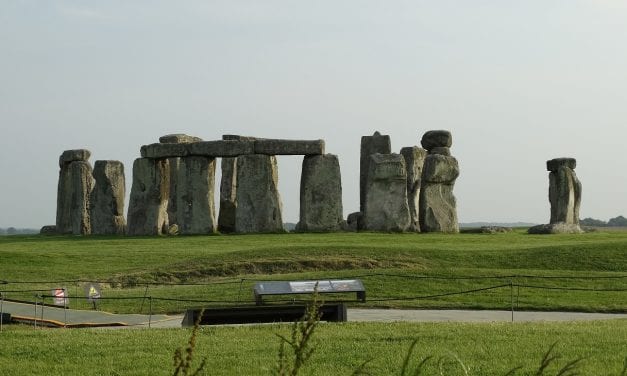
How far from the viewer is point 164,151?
41.9 meters

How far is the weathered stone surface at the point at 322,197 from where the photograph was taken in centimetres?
4000

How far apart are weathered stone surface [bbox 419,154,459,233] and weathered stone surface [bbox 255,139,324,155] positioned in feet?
14.4

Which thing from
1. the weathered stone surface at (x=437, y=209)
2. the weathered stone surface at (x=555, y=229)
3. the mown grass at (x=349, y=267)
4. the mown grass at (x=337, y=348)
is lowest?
the mown grass at (x=337, y=348)

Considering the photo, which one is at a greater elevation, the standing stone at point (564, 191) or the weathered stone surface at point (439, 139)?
the weathered stone surface at point (439, 139)

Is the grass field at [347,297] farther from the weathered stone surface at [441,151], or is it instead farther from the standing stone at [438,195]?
the weathered stone surface at [441,151]

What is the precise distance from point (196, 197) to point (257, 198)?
8.83 ft

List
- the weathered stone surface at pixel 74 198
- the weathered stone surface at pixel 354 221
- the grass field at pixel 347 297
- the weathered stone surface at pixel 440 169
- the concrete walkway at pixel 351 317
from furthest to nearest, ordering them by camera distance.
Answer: the weathered stone surface at pixel 74 198
the weathered stone surface at pixel 354 221
the weathered stone surface at pixel 440 169
the concrete walkway at pixel 351 317
the grass field at pixel 347 297

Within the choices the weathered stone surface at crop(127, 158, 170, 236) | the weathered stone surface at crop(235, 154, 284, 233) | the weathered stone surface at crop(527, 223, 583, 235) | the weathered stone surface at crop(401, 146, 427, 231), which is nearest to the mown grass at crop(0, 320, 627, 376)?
the weathered stone surface at crop(235, 154, 284, 233)

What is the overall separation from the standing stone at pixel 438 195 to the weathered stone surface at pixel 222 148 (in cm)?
701

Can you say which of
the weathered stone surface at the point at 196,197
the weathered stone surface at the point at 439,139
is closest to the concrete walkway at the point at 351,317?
the weathered stone surface at the point at 196,197

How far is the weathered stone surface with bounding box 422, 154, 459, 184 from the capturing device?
40.6 meters

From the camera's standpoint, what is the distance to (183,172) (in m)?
41.7

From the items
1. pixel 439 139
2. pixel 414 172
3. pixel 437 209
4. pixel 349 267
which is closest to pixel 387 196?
pixel 437 209

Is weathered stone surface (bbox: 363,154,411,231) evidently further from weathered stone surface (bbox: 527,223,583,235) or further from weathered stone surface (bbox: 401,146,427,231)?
weathered stone surface (bbox: 527,223,583,235)
